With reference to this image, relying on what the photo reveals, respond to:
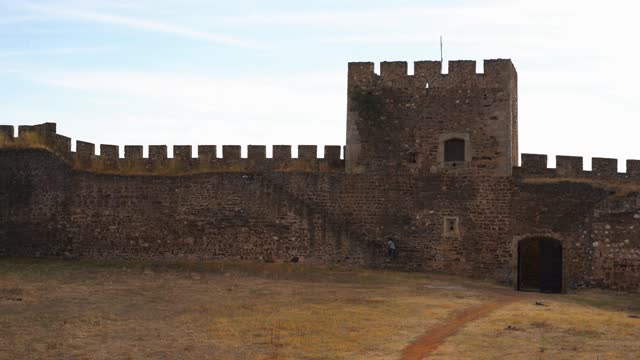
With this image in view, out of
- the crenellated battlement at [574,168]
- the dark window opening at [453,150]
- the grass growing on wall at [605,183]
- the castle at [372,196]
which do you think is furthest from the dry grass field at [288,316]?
the dark window opening at [453,150]

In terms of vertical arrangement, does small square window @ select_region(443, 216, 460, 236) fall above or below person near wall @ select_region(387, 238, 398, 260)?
above

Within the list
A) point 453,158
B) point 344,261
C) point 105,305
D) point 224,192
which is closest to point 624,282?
point 453,158

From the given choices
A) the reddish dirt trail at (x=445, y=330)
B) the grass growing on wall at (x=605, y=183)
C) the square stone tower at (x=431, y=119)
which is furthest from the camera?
the square stone tower at (x=431, y=119)

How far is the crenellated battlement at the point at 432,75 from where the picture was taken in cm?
2452

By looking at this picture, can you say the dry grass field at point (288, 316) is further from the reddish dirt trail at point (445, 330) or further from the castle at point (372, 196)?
the castle at point (372, 196)

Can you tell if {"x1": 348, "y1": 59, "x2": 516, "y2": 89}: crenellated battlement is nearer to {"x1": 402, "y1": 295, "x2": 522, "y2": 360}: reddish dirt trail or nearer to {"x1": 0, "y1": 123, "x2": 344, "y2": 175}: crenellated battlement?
{"x1": 0, "y1": 123, "x2": 344, "y2": 175}: crenellated battlement

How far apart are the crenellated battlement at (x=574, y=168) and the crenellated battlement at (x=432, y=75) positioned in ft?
8.25

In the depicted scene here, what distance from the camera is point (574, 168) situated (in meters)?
24.0

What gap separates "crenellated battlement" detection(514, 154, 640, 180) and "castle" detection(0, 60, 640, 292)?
29 millimetres

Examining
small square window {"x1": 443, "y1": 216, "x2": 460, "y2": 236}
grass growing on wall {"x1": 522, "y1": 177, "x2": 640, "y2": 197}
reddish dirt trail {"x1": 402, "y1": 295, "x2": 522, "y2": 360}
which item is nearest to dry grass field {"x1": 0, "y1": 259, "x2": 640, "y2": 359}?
reddish dirt trail {"x1": 402, "y1": 295, "x2": 522, "y2": 360}

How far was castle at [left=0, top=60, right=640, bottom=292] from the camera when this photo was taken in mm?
23719

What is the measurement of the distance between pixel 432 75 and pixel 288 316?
10845 mm

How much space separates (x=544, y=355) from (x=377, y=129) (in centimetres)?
1272

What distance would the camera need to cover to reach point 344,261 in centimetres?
2458
